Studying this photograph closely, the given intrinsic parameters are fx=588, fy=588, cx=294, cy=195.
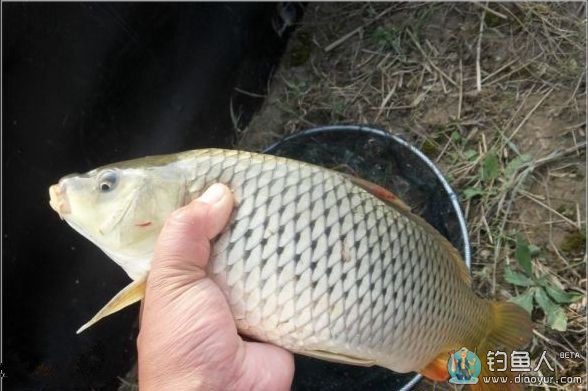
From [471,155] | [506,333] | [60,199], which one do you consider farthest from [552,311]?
[60,199]

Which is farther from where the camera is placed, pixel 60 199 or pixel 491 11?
pixel 491 11

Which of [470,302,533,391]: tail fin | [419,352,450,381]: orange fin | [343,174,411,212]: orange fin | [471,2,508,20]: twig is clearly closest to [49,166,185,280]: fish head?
[343,174,411,212]: orange fin

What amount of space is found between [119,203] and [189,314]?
0.24 meters

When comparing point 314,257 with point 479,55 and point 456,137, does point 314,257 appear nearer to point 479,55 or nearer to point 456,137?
point 456,137

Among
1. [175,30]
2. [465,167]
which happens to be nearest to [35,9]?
[175,30]

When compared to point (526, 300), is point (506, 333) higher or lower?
higher

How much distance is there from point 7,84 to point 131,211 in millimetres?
521

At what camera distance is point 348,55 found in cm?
206

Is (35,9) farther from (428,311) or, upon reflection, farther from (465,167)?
(465,167)

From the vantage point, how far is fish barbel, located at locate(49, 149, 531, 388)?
1065 millimetres

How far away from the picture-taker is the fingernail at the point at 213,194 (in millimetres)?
1048

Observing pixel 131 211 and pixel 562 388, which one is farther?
pixel 562 388

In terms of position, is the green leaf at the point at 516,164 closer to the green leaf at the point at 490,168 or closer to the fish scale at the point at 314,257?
the green leaf at the point at 490,168

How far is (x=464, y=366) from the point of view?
1326mm
